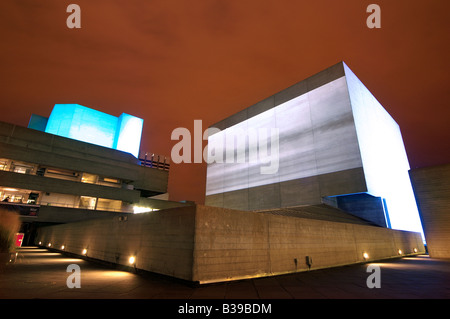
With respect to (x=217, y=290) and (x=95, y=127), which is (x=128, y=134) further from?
(x=217, y=290)

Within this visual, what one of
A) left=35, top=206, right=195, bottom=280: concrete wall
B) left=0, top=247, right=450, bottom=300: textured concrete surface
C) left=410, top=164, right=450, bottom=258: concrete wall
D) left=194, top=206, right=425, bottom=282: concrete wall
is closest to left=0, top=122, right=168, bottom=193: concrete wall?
left=35, top=206, right=195, bottom=280: concrete wall

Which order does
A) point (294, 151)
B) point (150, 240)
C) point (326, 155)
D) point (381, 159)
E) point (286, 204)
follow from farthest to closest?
point (294, 151) < point (286, 204) < point (381, 159) < point (326, 155) < point (150, 240)

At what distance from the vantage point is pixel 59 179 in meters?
36.3

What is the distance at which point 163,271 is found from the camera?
8.79 meters

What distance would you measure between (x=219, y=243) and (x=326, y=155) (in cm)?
2599

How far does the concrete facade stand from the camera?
26.6ft

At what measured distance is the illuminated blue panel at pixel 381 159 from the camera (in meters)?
28.2

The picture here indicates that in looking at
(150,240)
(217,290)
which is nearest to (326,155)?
(150,240)

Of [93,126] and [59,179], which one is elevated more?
[93,126]
